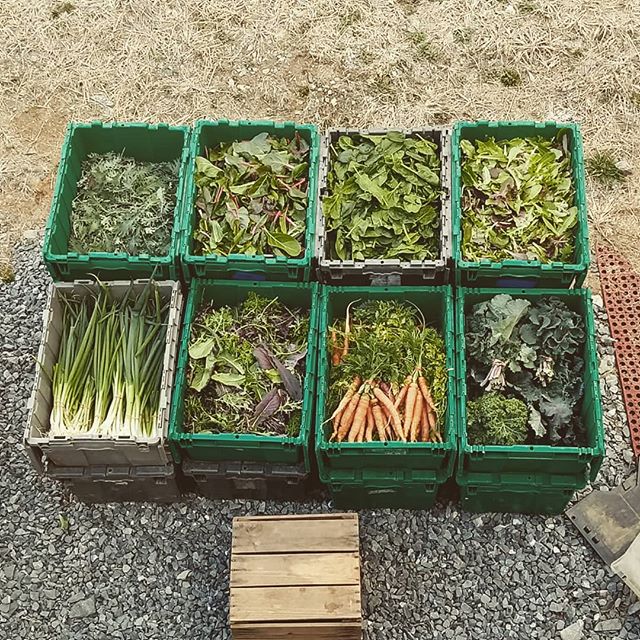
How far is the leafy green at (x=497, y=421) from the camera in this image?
179 inches

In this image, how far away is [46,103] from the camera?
6891 millimetres

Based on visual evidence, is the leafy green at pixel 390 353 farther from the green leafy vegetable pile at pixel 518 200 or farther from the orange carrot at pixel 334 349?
the green leafy vegetable pile at pixel 518 200

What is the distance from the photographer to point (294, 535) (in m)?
4.50

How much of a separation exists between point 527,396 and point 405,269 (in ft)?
3.11

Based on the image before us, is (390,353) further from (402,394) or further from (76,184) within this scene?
(76,184)

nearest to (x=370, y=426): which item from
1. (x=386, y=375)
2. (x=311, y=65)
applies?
(x=386, y=375)

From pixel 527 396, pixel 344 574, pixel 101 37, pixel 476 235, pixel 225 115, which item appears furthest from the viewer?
Answer: pixel 101 37

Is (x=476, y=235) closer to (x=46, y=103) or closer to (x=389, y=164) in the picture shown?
(x=389, y=164)

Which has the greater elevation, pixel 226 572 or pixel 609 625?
pixel 226 572

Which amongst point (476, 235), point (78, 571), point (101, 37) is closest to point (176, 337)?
point (78, 571)

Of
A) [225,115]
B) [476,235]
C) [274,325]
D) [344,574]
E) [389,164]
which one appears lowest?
[344,574]

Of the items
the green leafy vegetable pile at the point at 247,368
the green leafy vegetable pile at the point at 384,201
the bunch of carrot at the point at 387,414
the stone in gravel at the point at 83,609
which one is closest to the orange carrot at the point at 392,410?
the bunch of carrot at the point at 387,414

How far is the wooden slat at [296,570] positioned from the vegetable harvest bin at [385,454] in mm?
410

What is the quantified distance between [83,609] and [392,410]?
6.37 ft
